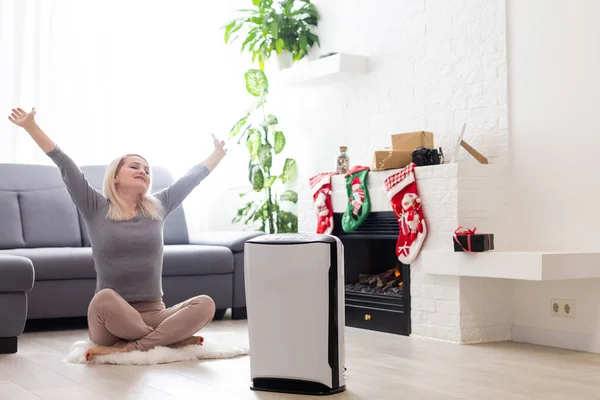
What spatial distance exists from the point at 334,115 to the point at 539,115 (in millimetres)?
1826

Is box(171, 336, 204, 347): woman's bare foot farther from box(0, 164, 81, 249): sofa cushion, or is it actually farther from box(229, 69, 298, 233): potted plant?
box(229, 69, 298, 233): potted plant

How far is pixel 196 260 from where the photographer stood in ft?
16.8

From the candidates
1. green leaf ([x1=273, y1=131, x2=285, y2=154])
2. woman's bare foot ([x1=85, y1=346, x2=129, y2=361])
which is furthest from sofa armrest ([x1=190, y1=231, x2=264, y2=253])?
woman's bare foot ([x1=85, y1=346, x2=129, y2=361])

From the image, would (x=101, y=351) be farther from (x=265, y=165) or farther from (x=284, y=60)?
(x=284, y=60)

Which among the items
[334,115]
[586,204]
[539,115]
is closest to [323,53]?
[334,115]

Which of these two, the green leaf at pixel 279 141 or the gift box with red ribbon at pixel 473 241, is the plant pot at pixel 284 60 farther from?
the gift box with red ribbon at pixel 473 241

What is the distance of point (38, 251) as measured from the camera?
4.74 meters

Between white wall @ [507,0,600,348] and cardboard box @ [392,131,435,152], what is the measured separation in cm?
49

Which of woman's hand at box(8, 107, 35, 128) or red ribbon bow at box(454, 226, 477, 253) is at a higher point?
woman's hand at box(8, 107, 35, 128)

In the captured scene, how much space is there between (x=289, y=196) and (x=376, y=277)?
4.35 ft

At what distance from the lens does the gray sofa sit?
4.68 metres

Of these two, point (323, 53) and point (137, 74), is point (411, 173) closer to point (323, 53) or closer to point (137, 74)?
point (323, 53)

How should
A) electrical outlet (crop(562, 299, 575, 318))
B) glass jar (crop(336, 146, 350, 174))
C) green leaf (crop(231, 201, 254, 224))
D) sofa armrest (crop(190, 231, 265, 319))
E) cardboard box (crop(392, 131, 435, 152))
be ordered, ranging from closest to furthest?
electrical outlet (crop(562, 299, 575, 318))
cardboard box (crop(392, 131, 435, 152))
glass jar (crop(336, 146, 350, 174))
sofa armrest (crop(190, 231, 265, 319))
green leaf (crop(231, 201, 254, 224))

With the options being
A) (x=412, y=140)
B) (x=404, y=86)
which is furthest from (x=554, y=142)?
(x=404, y=86)
